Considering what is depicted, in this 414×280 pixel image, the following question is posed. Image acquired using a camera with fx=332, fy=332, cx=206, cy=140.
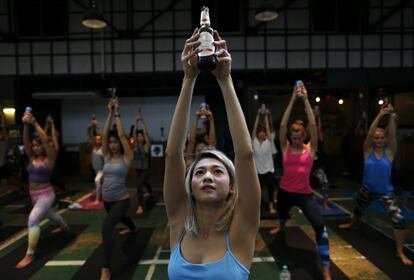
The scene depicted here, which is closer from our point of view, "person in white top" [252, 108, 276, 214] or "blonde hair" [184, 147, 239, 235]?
"blonde hair" [184, 147, 239, 235]

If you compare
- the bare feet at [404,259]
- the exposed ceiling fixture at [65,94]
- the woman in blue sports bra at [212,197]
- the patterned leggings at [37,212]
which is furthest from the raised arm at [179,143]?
the exposed ceiling fixture at [65,94]

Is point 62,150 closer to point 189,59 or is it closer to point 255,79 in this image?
point 255,79

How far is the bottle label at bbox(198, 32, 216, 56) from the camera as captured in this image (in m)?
1.74

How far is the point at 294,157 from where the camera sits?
15.1ft

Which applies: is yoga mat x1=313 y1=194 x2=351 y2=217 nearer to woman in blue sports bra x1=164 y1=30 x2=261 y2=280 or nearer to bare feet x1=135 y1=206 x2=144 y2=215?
bare feet x1=135 y1=206 x2=144 y2=215

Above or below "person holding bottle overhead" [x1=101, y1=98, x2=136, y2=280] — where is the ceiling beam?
above

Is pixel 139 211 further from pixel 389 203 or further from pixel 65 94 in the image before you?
pixel 65 94

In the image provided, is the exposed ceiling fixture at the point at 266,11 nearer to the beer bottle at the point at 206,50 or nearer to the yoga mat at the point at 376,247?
the yoga mat at the point at 376,247

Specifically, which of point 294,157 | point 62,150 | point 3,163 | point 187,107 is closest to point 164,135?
point 62,150

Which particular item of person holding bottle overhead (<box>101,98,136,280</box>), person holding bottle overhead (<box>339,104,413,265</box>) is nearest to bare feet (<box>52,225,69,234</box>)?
person holding bottle overhead (<box>101,98,136,280</box>)

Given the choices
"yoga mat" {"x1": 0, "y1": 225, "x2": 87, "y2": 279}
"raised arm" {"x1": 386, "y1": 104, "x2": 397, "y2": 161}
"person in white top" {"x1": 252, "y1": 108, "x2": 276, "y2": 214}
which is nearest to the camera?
"yoga mat" {"x1": 0, "y1": 225, "x2": 87, "y2": 279}

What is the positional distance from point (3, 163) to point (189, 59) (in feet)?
24.4

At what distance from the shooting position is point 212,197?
1619 mm

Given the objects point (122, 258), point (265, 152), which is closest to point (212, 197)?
point (122, 258)
